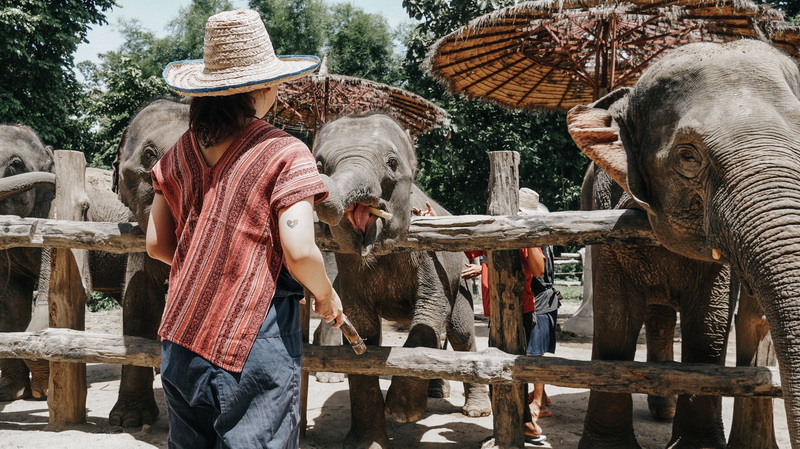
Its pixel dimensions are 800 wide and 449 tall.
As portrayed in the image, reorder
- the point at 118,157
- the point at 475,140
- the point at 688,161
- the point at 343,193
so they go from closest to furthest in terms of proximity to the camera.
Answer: the point at 688,161
the point at 343,193
the point at 118,157
the point at 475,140

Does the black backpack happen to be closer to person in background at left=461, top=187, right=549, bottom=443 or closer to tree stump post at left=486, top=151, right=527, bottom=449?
person in background at left=461, top=187, right=549, bottom=443

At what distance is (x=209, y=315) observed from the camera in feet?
6.51

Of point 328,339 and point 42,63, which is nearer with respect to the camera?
point 328,339

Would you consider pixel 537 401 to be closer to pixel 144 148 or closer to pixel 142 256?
pixel 142 256

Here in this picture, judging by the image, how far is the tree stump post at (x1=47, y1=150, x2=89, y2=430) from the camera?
4.39 meters

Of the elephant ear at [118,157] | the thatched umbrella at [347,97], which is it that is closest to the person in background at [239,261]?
the elephant ear at [118,157]

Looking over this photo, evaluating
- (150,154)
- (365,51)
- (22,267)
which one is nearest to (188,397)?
(150,154)

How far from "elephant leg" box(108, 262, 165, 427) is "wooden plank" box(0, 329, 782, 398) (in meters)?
0.44

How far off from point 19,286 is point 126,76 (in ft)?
41.2

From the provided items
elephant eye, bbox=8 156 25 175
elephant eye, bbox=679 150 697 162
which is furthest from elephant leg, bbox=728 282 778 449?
elephant eye, bbox=8 156 25 175

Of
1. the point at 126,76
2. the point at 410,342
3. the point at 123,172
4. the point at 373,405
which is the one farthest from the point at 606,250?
the point at 126,76

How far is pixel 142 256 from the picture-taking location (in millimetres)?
4656

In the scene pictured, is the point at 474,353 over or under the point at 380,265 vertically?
under

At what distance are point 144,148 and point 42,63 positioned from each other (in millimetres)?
12219
